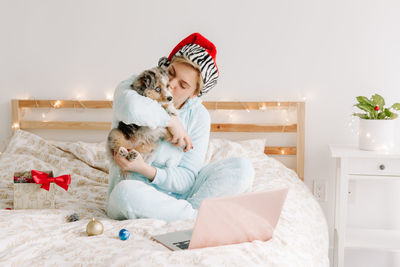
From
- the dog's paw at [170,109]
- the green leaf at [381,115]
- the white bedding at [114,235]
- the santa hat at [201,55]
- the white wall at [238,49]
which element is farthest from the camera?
the white wall at [238,49]

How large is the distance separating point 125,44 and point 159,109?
136 centimetres

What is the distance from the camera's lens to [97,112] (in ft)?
8.81

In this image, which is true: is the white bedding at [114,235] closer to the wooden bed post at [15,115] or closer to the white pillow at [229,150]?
the white pillow at [229,150]

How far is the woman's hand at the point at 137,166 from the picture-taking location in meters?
1.41

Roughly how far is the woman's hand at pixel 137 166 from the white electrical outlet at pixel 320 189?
136 cm

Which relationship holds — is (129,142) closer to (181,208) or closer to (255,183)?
(181,208)

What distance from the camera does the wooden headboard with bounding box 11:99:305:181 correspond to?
2.41 m

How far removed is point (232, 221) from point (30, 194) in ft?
2.81

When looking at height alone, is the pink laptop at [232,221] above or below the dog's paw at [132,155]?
below

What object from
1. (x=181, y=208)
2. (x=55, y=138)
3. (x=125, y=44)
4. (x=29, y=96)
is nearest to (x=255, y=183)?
(x=181, y=208)

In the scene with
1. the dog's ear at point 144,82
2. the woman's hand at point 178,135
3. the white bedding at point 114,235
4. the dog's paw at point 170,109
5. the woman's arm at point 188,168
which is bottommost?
the white bedding at point 114,235

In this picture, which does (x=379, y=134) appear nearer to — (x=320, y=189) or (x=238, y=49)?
(x=320, y=189)

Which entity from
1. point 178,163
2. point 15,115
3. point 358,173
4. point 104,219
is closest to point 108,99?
point 15,115

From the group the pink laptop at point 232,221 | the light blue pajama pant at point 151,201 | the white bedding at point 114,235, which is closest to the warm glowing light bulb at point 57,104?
the white bedding at point 114,235
